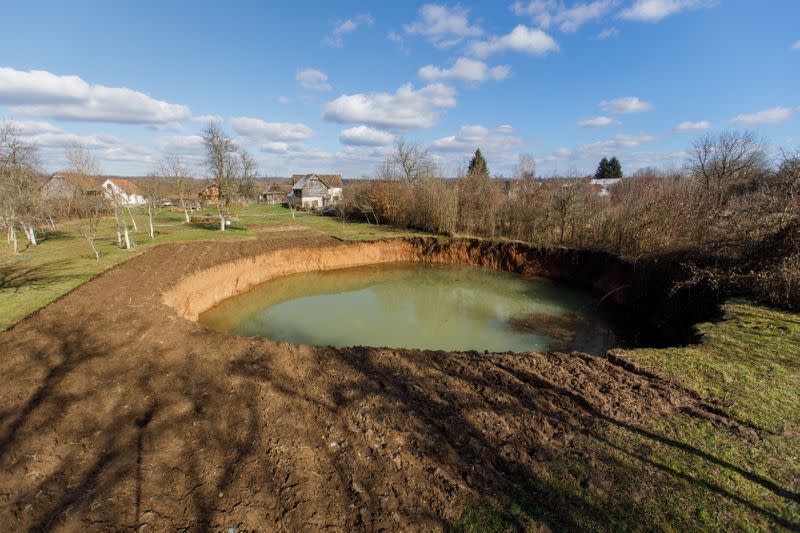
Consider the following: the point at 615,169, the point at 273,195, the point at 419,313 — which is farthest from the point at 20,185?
the point at 615,169

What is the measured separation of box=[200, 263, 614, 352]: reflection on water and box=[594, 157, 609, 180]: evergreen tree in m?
51.3

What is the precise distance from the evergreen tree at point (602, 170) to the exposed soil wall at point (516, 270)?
48561 millimetres

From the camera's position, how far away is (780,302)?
8.84 metres

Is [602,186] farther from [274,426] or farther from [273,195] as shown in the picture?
[273,195]

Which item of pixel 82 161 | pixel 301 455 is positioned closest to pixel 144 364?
pixel 301 455

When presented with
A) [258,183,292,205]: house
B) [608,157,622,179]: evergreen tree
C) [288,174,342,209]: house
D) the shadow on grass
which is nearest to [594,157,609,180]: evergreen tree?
[608,157,622,179]: evergreen tree

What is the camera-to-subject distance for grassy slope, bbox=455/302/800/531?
3465 millimetres

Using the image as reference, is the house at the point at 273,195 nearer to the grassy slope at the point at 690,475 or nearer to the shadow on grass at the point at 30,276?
the shadow on grass at the point at 30,276

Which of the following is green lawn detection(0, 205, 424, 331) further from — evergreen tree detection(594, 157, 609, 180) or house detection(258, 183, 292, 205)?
evergreen tree detection(594, 157, 609, 180)

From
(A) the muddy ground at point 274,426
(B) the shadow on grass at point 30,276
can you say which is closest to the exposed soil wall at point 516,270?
(B) the shadow on grass at point 30,276

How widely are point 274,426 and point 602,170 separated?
6962 centimetres

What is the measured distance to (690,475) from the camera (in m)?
3.95

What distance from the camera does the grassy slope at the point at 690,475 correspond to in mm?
3465

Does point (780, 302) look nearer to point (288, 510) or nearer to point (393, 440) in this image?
point (393, 440)
